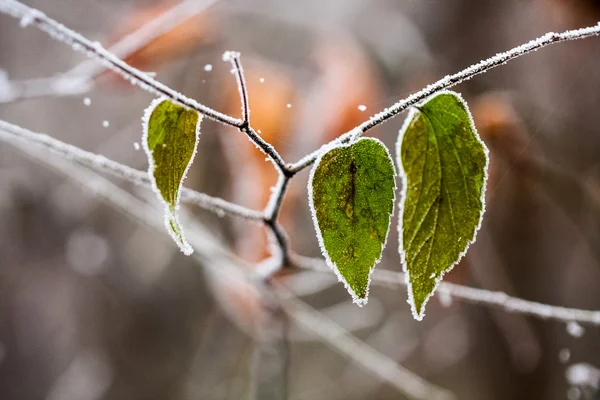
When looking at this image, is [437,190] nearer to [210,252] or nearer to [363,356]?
[210,252]

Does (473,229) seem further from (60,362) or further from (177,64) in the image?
(60,362)

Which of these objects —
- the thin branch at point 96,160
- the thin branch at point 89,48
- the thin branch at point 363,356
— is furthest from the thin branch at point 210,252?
the thin branch at point 89,48

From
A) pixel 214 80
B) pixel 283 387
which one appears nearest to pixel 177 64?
pixel 214 80

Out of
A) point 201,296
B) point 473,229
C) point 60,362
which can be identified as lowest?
point 60,362

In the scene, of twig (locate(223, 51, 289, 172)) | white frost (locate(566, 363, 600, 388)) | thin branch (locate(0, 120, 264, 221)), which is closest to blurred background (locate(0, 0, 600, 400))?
white frost (locate(566, 363, 600, 388))

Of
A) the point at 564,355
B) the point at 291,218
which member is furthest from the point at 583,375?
the point at 291,218

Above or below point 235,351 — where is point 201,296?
above

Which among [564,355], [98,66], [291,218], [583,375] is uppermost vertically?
[98,66]
